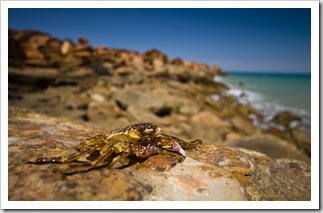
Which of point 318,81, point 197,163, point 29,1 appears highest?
point 29,1

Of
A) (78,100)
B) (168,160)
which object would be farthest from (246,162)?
(78,100)

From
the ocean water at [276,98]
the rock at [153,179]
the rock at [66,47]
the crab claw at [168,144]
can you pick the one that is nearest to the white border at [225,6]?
the rock at [153,179]

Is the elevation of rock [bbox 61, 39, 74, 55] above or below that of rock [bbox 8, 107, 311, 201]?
above

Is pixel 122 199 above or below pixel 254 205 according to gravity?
above

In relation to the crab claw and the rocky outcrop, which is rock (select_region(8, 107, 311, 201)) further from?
the rocky outcrop

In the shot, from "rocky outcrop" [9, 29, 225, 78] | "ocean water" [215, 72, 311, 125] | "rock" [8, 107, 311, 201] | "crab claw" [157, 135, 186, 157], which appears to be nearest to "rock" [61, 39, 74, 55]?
"rocky outcrop" [9, 29, 225, 78]

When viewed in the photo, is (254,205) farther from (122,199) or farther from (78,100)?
(78,100)
